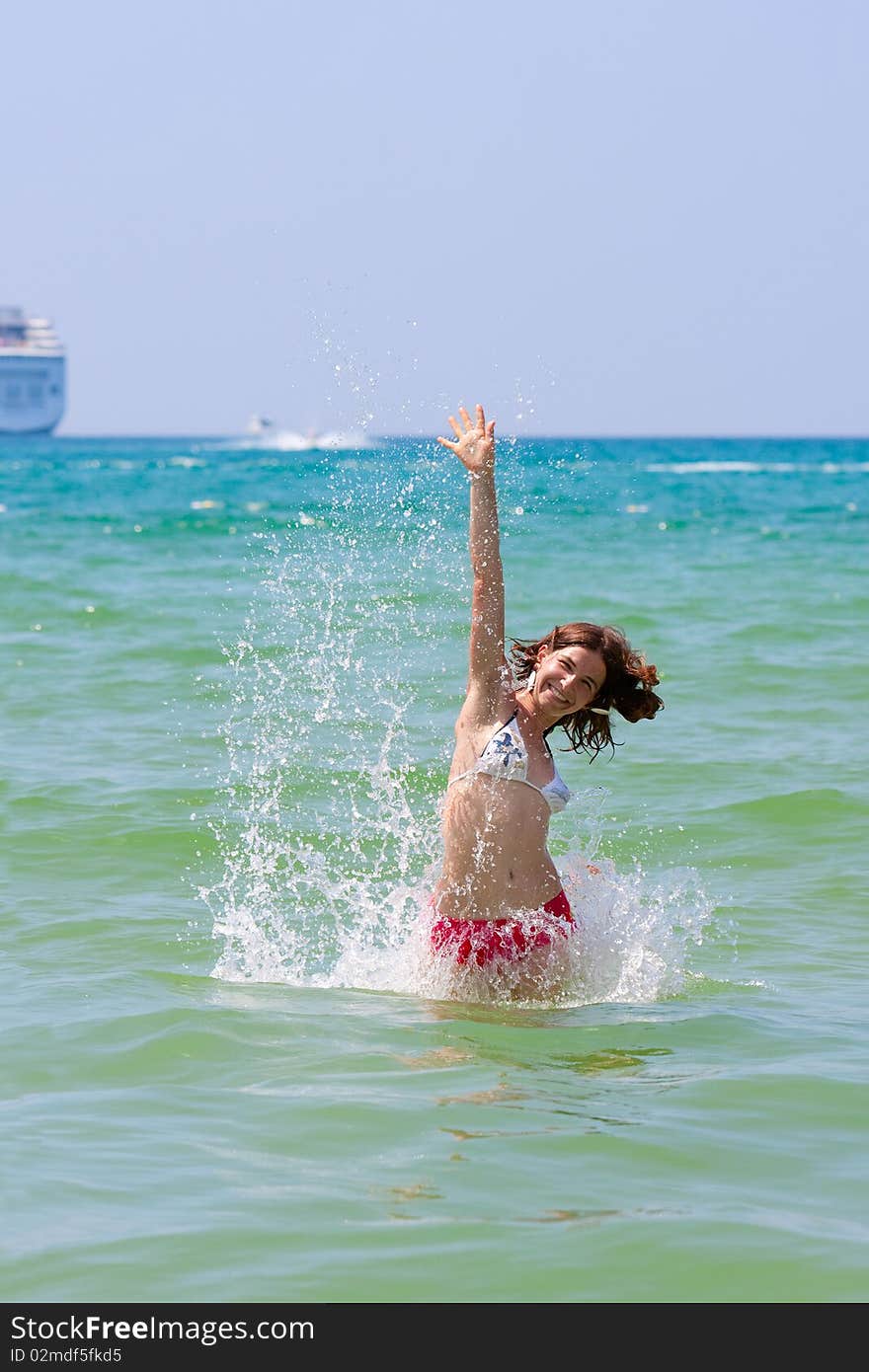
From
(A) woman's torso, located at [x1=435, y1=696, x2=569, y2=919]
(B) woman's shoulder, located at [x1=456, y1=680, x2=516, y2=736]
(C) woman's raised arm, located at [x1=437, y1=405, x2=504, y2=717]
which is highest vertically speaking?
(C) woman's raised arm, located at [x1=437, y1=405, x2=504, y2=717]

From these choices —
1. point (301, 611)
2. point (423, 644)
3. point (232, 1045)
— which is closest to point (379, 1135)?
point (232, 1045)

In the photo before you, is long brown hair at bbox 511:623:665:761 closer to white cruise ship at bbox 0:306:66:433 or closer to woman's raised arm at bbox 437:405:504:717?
woman's raised arm at bbox 437:405:504:717

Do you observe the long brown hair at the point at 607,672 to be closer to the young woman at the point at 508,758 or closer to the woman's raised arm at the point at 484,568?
the young woman at the point at 508,758

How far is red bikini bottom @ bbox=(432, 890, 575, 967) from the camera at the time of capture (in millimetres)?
5723

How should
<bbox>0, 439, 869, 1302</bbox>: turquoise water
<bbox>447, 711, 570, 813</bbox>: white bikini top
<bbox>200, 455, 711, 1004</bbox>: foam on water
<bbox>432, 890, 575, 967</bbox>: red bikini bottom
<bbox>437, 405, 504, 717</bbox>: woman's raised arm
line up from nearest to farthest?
<bbox>0, 439, 869, 1302</bbox>: turquoise water, <bbox>437, 405, 504, 717</bbox>: woman's raised arm, <bbox>447, 711, 570, 813</bbox>: white bikini top, <bbox>432, 890, 575, 967</bbox>: red bikini bottom, <bbox>200, 455, 711, 1004</bbox>: foam on water

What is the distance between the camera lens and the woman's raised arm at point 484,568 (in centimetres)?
541

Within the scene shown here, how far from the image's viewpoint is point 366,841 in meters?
8.83

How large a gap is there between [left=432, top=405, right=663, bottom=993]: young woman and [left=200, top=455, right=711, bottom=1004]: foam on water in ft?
0.23

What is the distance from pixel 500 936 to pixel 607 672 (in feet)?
3.11

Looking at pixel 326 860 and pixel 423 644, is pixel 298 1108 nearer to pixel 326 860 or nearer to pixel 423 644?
pixel 326 860

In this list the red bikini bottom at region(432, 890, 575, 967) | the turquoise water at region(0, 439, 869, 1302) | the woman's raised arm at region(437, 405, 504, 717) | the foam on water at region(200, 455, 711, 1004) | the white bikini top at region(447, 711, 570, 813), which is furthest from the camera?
the foam on water at region(200, 455, 711, 1004)

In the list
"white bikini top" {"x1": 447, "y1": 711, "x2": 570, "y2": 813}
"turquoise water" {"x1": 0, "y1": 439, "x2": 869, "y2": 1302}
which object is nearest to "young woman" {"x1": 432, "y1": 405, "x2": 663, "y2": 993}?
"white bikini top" {"x1": 447, "y1": 711, "x2": 570, "y2": 813}

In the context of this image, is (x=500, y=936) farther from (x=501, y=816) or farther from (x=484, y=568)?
(x=484, y=568)

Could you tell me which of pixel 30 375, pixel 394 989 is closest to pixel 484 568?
pixel 394 989
